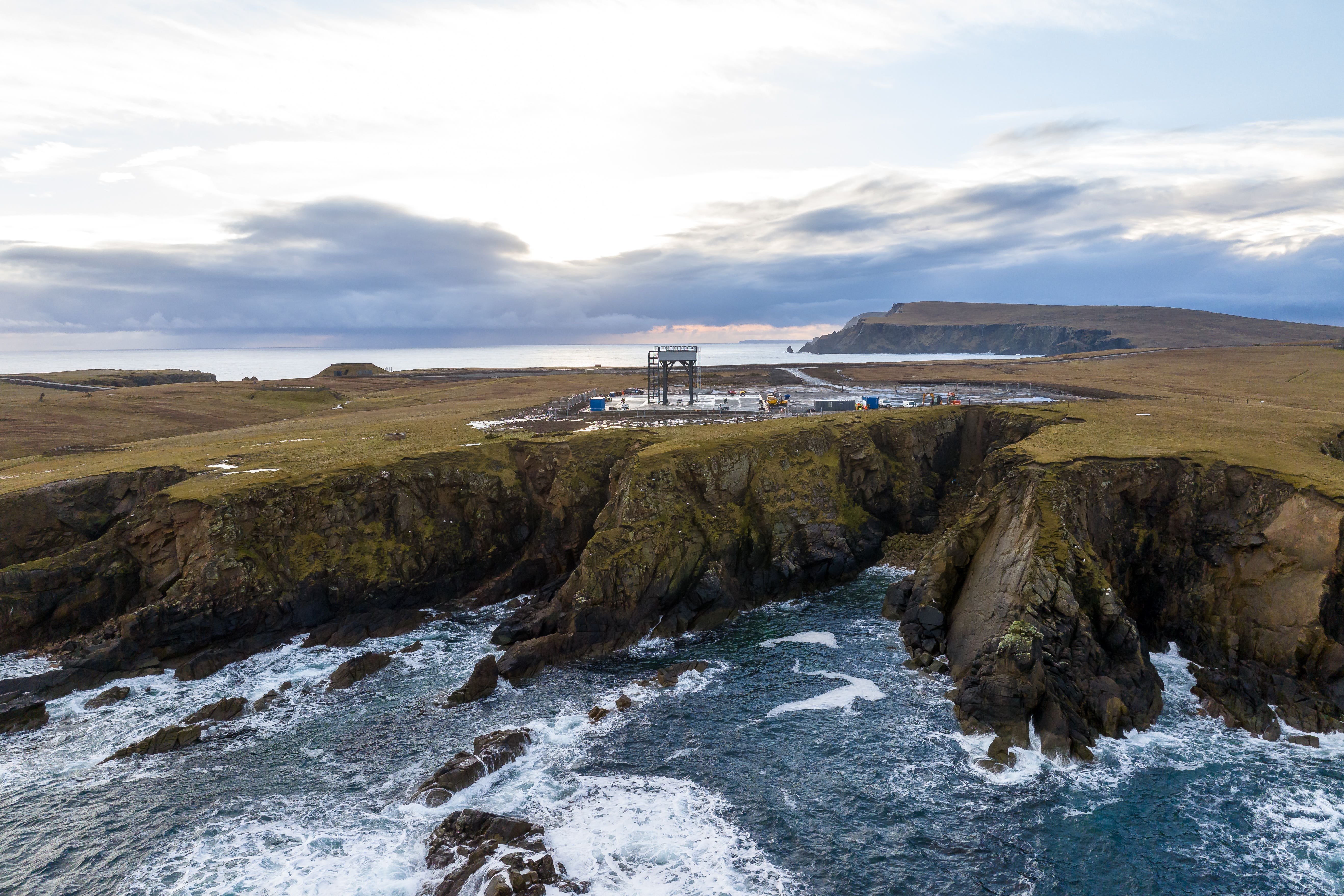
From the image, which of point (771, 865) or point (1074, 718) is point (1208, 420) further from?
point (771, 865)

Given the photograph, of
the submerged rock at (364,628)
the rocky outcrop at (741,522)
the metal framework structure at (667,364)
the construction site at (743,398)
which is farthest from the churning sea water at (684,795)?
the metal framework structure at (667,364)

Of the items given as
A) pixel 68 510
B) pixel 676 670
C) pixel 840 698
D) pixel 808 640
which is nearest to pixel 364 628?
pixel 676 670

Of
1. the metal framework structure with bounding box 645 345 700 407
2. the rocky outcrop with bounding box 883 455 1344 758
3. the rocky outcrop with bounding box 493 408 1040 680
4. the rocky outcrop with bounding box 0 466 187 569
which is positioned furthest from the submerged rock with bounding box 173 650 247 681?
the metal framework structure with bounding box 645 345 700 407

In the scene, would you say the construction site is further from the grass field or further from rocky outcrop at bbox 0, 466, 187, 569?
rocky outcrop at bbox 0, 466, 187, 569

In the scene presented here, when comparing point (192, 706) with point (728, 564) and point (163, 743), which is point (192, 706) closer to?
point (163, 743)

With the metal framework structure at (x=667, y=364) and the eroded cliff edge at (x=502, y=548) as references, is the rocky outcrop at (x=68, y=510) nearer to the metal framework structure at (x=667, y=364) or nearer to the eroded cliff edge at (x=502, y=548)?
the eroded cliff edge at (x=502, y=548)

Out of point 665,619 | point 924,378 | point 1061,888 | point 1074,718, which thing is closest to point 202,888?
point 665,619
